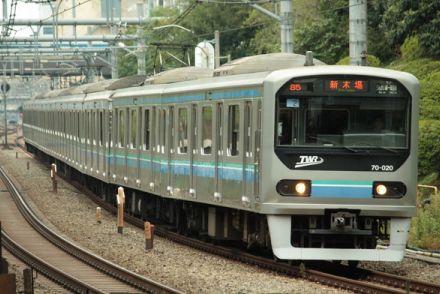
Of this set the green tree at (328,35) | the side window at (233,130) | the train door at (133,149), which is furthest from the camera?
the green tree at (328,35)

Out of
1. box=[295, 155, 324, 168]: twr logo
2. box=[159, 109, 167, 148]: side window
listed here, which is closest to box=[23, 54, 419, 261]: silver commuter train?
box=[295, 155, 324, 168]: twr logo

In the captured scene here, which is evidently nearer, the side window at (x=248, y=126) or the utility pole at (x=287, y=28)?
the side window at (x=248, y=126)

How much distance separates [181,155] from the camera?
1981cm

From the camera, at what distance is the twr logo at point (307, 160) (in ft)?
48.8

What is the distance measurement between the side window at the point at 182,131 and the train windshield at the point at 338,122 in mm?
4691

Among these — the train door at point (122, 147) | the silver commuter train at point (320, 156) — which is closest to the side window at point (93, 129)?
the train door at point (122, 147)

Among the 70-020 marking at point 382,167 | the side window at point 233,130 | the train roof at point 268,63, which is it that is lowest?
the 70-020 marking at point 382,167

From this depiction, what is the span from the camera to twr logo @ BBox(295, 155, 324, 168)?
14875mm

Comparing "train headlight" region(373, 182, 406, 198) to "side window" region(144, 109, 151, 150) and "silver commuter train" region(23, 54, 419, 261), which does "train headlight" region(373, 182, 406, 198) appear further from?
"side window" region(144, 109, 151, 150)

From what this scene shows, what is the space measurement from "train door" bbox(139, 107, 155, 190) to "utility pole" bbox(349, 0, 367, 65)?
4.97m

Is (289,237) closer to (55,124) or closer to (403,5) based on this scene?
(403,5)

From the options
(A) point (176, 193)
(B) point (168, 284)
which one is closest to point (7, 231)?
(A) point (176, 193)

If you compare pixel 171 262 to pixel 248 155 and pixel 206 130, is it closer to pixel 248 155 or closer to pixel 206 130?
pixel 206 130

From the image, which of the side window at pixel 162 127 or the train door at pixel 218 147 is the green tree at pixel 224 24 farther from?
the train door at pixel 218 147
